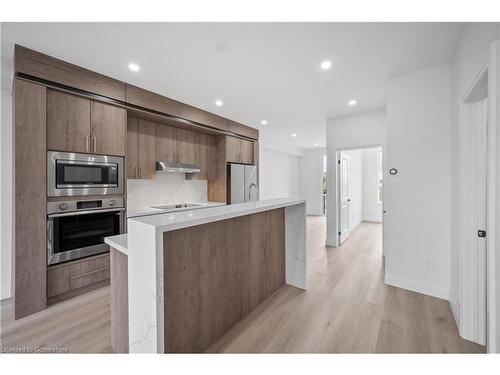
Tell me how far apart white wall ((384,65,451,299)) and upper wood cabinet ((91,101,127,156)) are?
3383 mm

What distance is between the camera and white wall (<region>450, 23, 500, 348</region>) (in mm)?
1368

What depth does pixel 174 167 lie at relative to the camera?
142 inches

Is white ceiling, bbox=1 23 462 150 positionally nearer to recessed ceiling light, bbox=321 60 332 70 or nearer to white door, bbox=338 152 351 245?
recessed ceiling light, bbox=321 60 332 70

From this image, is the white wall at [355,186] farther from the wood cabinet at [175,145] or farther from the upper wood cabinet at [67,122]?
the upper wood cabinet at [67,122]

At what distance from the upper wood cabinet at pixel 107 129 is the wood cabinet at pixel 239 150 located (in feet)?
6.67

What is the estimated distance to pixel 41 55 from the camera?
6.95ft

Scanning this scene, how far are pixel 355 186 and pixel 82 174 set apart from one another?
6.27 metres

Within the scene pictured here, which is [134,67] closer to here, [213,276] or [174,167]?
[174,167]

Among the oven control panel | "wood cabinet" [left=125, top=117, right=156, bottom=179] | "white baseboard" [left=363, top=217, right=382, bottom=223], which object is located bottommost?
"white baseboard" [left=363, top=217, right=382, bottom=223]

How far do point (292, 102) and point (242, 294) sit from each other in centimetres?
296

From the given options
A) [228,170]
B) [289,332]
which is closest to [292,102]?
[228,170]

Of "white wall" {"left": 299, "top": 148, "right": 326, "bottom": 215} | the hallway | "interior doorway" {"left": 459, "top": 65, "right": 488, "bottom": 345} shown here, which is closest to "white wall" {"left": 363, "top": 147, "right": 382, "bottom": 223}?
"white wall" {"left": 299, "top": 148, "right": 326, "bottom": 215}

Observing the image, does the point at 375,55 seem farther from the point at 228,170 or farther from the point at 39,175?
the point at 39,175

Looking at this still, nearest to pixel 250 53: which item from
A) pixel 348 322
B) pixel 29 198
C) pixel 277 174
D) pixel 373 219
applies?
pixel 29 198
